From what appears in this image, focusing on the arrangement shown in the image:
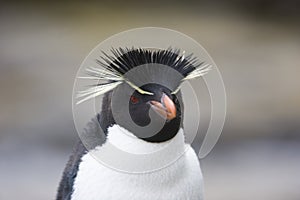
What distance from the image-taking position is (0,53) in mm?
2139

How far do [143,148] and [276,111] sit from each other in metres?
1.16

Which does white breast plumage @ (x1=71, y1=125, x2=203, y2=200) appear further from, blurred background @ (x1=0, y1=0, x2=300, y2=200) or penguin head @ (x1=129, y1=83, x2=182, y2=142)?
blurred background @ (x1=0, y1=0, x2=300, y2=200)

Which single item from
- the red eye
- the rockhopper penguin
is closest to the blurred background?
the rockhopper penguin

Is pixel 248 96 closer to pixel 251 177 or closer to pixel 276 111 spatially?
pixel 276 111

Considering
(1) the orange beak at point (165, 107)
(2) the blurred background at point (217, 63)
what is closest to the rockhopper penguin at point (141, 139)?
(1) the orange beak at point (165, 107)

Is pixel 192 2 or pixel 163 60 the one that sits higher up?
pixel 192 2

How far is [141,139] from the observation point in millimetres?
883

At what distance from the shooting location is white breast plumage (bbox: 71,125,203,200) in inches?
35.5

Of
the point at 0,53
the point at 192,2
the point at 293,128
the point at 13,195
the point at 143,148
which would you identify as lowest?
the point at 143,148

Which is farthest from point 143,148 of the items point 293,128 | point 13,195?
point 293,128

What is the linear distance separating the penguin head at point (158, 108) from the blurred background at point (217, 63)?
0.79 metres

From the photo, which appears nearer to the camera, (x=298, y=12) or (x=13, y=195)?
(x=13, y=195)

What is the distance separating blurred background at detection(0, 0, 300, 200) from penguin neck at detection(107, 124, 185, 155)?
746 millimetres

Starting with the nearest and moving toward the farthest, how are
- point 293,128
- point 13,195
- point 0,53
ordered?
point 13,195
point 293,128
point 0,53
